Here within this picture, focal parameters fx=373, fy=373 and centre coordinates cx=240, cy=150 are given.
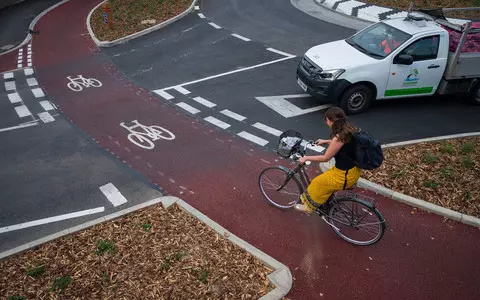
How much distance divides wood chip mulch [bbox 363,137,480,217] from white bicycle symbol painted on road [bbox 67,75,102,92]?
29.6ft

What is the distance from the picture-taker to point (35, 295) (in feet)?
15.3

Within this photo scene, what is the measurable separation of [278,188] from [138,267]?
2686 millimetres

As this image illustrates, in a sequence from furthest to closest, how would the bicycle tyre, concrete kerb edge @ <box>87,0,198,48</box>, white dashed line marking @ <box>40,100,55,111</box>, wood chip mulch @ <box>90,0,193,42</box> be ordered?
wood chip mulch @ <box>90,0,193,42</box>, concrete kerb edge @ <box>87,0,198,48</box>, white dashed line marking @ <box>40,100,55,111</box>, the bicycle tyre

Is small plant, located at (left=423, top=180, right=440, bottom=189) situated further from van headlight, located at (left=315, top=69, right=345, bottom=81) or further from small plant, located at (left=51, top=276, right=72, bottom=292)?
small plant, located at (left=51, top=276, right=72, bottom=292)

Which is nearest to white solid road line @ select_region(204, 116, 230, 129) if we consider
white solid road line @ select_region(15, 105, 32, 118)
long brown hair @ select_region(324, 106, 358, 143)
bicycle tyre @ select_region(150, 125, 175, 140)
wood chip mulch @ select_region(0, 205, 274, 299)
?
bicycle tyre @ select_region(150, 125, 175, 140)

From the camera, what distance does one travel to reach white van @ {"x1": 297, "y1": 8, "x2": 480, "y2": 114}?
358 inches

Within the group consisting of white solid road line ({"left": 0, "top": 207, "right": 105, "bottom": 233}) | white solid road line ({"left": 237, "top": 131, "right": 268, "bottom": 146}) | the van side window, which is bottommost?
white solid road line ({"left": 0, "top": 207, "right": 105, "bottom": 233})

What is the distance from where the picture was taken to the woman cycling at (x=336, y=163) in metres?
4.87

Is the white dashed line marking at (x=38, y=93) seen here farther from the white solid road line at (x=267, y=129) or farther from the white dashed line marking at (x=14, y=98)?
the white solid road line at (x=267, y=129)

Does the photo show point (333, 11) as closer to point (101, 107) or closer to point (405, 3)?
point (405, 3)

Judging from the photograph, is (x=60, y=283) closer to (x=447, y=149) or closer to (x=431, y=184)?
(x=431, y=184)

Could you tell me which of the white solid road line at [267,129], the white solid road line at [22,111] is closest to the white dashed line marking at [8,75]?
the white solid road line at [22,111]

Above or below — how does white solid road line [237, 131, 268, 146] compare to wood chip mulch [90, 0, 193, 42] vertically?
below

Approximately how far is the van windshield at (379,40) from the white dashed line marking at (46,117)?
27.3ft
